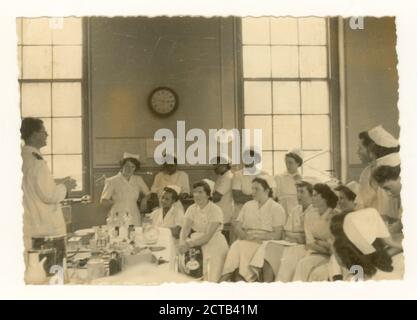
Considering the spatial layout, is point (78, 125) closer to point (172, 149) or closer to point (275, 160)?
point (172, 149)

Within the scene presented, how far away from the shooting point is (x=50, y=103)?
3.60 meters

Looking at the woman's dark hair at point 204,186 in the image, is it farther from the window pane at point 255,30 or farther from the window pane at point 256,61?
the window pane at point 255,30

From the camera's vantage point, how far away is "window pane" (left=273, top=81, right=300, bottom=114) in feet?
12.0

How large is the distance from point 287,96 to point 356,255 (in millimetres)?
1120

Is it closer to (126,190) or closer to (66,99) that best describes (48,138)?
(66,99)

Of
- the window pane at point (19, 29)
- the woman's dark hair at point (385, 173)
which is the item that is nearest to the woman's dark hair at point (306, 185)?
the woman's dark hair at point (385, 173)

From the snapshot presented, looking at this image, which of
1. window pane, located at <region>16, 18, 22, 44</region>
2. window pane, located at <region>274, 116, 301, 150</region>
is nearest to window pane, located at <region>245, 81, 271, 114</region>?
window pane, located at <region>274, 116, 301, 150</region>

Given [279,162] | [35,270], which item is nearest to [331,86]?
[279,162]

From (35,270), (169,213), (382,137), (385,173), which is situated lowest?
(35,270)

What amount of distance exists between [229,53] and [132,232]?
1318mm

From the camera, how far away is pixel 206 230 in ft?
12.0

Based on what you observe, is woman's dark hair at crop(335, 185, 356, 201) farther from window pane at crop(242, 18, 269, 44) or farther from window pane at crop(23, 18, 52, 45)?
window pane at crop(23, 18, 52, 45)
